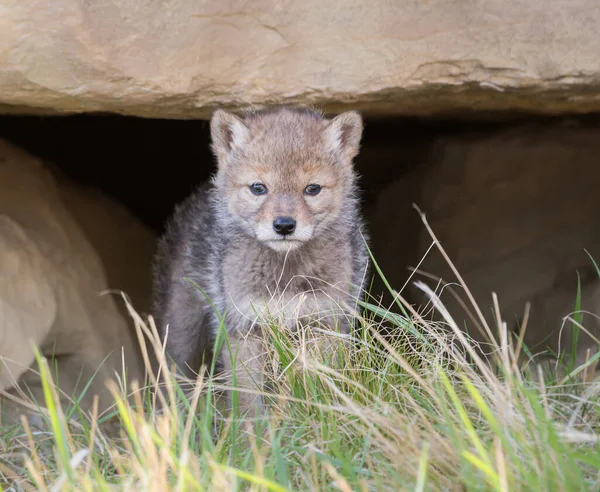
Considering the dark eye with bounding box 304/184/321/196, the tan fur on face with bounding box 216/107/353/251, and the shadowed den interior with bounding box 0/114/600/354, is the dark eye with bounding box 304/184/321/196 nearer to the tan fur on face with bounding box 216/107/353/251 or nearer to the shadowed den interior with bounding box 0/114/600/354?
the tan fur on face with bounding box 216/107/353/251

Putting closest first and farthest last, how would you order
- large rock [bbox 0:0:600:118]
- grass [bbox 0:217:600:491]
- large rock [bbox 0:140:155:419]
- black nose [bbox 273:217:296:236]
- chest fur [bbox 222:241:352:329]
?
grass [bbox 0:217:600:491]
large rock [bbox 0:0:600:118]
black nose [bbox 273:217:296:236]
chest fur [bbox 222:241:352:329]
large rock [bbox 0:140:155:419]

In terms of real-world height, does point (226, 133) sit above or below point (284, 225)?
above

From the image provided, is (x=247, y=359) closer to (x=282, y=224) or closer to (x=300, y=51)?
(x=282, y=224)

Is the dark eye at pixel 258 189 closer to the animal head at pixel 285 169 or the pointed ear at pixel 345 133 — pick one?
the animal head at pixel 285 169

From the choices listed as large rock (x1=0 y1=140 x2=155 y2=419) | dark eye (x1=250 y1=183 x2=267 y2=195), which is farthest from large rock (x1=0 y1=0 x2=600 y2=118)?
large rock (x1=0 y1=140 x2=155 y2=419)

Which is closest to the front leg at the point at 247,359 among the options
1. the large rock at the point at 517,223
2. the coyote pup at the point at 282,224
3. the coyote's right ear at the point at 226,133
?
the coyote pup at the point at 282,224

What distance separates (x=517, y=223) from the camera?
14.1 feet

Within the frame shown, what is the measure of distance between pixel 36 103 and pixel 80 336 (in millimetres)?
1334

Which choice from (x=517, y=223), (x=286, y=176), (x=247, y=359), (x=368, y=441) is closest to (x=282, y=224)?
(x=286, y=176)

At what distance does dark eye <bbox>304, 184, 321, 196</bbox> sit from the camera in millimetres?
3266

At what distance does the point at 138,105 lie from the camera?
312 centimetres

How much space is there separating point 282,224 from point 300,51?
0.70 metres

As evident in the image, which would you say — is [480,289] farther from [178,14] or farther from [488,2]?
[178,14]

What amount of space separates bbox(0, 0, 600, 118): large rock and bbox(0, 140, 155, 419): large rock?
3.18 ft
